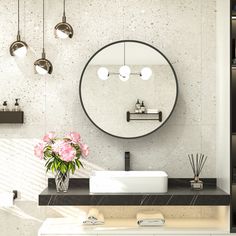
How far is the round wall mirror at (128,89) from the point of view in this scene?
3.93 meters

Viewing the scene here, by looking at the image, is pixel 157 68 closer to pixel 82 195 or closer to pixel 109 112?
pixel 109 112

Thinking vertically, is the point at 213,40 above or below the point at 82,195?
above

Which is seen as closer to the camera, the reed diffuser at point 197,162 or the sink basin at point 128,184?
the sink basin at point 128,184

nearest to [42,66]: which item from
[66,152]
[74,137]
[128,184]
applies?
[74,137]

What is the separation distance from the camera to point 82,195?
356 cm

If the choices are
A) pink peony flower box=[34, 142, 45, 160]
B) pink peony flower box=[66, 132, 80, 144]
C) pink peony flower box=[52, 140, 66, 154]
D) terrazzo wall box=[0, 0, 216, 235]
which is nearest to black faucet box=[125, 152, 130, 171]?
terrazzo wall box=[0, 0, 216, 235]

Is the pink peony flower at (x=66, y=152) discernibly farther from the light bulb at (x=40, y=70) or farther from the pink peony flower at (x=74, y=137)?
the light bulb at (x=40, y=70)

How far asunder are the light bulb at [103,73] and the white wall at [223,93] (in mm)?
886

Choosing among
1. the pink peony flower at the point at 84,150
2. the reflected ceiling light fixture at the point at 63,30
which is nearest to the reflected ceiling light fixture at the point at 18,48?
the reflected ceiling light fixture at the point at 63,30

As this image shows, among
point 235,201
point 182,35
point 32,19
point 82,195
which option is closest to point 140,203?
point 82,195

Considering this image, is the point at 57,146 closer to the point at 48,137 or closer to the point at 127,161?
the point at 48,137

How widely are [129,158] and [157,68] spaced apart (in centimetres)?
75

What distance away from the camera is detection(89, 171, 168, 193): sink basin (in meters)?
3.61

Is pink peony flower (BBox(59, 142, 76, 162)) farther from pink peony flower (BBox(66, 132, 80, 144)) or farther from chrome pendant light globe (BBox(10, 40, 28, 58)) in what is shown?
chrome pendant light globe (BBox(10, 40, 28, 58))
